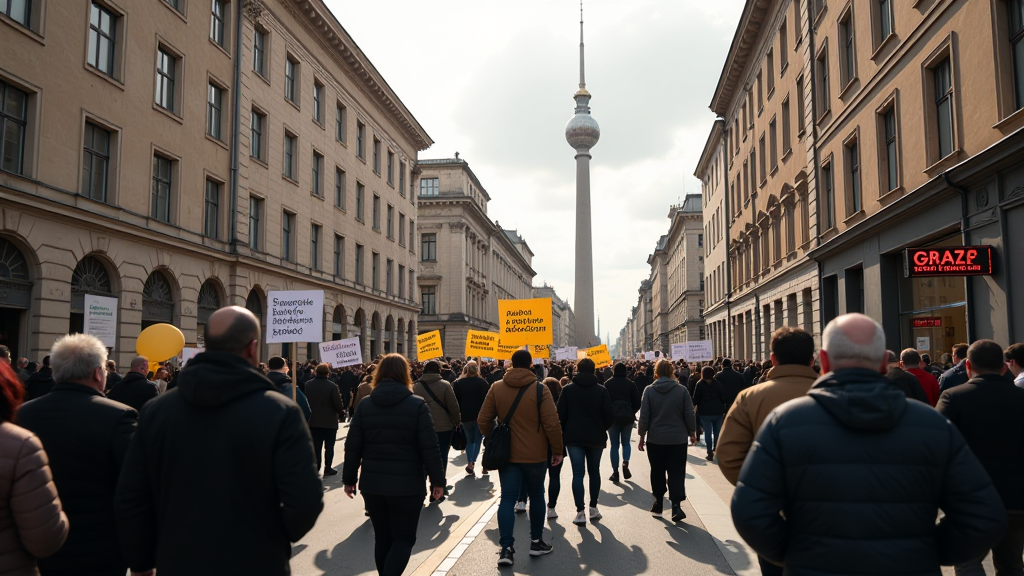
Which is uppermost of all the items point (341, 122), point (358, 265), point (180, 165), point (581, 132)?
point (581, 132)

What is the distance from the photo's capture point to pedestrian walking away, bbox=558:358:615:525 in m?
8.88

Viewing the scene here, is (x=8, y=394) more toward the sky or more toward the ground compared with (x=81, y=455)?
more toward the sky

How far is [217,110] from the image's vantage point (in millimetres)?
26672

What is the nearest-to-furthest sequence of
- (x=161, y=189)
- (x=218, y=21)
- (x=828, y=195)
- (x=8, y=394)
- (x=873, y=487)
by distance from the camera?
(x=873, y=487), (x=8, y=394), (x=161, y=189), (x=828, y=195), (x=218, y=21)

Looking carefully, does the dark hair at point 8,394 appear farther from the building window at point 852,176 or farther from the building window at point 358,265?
the building window at point 358,265

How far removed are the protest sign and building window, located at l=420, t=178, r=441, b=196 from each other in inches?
2308

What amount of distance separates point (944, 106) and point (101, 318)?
18419 mm

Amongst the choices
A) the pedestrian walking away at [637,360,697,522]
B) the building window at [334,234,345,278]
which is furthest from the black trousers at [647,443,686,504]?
the building window at [334,234,345,278]

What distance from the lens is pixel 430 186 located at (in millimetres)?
74812

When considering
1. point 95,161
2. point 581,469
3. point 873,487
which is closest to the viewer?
point 873,487

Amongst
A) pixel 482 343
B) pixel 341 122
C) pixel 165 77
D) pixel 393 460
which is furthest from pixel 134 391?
pixel 341 122

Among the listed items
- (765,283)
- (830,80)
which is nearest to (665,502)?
(830,80)

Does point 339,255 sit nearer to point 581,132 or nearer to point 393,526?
point 393,526

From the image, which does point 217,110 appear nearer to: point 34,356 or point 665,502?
point 34,356
